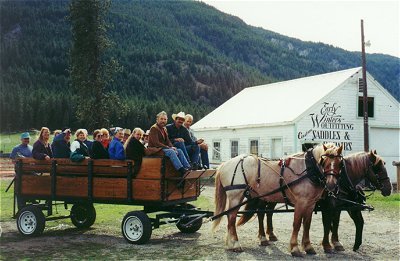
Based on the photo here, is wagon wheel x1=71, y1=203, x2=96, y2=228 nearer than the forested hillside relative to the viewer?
Yes

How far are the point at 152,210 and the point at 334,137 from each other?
18018 mm

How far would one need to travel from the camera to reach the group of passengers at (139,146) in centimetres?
949

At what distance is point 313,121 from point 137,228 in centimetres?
1726

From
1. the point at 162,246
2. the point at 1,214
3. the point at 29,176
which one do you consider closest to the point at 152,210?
the point at 162,246

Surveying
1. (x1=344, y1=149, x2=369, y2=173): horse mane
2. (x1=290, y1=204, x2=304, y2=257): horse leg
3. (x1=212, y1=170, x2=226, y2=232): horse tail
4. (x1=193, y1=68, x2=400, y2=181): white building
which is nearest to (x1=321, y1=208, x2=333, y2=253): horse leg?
(x1=290, y1=204, x2=304, y2=257): horse leg

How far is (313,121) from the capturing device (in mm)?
24766

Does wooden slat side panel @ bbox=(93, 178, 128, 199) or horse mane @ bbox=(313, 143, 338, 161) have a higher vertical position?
horse mane @ bbox=(313, 143, 338, 161)

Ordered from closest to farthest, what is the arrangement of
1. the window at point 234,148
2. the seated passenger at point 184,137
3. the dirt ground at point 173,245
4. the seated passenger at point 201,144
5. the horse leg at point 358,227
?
the dirt ground at point 173,245 → the horse leg at point 358,227 → the seated passenger at point 184,137 → the seated passenger at point 201,144 → the window at point 234,148

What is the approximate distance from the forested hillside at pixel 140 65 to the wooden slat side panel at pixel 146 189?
241 ft

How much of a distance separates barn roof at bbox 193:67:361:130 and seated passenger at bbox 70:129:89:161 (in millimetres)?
15140

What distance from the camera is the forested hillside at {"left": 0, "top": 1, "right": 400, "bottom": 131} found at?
89625mm

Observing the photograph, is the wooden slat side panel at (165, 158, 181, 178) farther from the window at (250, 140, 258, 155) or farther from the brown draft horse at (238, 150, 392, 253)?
the window at (250, 140, 258, 155)

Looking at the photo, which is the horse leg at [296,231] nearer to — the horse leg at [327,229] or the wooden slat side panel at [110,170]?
the horse leg at [327,229]

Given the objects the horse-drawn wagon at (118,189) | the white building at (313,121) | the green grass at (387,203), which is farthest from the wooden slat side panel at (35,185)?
the white building at (313,121)
